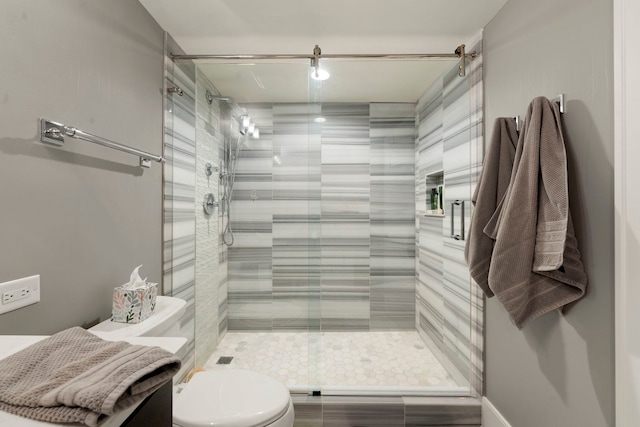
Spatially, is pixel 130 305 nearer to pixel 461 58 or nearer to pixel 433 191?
pixel 433 191

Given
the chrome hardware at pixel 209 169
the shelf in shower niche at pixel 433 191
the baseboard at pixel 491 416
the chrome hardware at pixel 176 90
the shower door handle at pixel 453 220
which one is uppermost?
the chrome hardware at pixel 176 90

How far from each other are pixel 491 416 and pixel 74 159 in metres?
2.37

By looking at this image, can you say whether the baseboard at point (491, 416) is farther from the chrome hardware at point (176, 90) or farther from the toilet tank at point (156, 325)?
the chrome hardware at point (176, 90)

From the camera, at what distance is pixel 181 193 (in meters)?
1.95

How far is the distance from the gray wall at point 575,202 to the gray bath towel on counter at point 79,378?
1376 millimetres

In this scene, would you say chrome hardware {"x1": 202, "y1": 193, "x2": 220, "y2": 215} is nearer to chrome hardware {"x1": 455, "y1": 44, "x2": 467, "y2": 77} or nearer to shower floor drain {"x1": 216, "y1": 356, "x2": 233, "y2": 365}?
shower floor drain {"x1": 216, "y1": 356, "x2": 233, "y2": 365}

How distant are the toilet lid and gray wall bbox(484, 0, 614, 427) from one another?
114 cm

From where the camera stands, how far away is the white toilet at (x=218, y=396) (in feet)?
3.70

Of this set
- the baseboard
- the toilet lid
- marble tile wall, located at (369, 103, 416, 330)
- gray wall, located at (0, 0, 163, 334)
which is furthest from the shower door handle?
gray wall, located at (0, 0, 163, 334)

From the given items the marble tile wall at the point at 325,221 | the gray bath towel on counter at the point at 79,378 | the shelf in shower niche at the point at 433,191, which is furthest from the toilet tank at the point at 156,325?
the shelf in shower niche at the point at 433,191

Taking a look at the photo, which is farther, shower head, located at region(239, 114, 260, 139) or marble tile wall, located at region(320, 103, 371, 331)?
marble tile wall, located at region(320, 103, 371, 331)

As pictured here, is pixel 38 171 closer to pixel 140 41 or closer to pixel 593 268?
pixel 140 41

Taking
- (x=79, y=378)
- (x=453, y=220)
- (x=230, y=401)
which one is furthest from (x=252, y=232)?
(x=79, y=378)

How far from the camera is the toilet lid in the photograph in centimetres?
113
